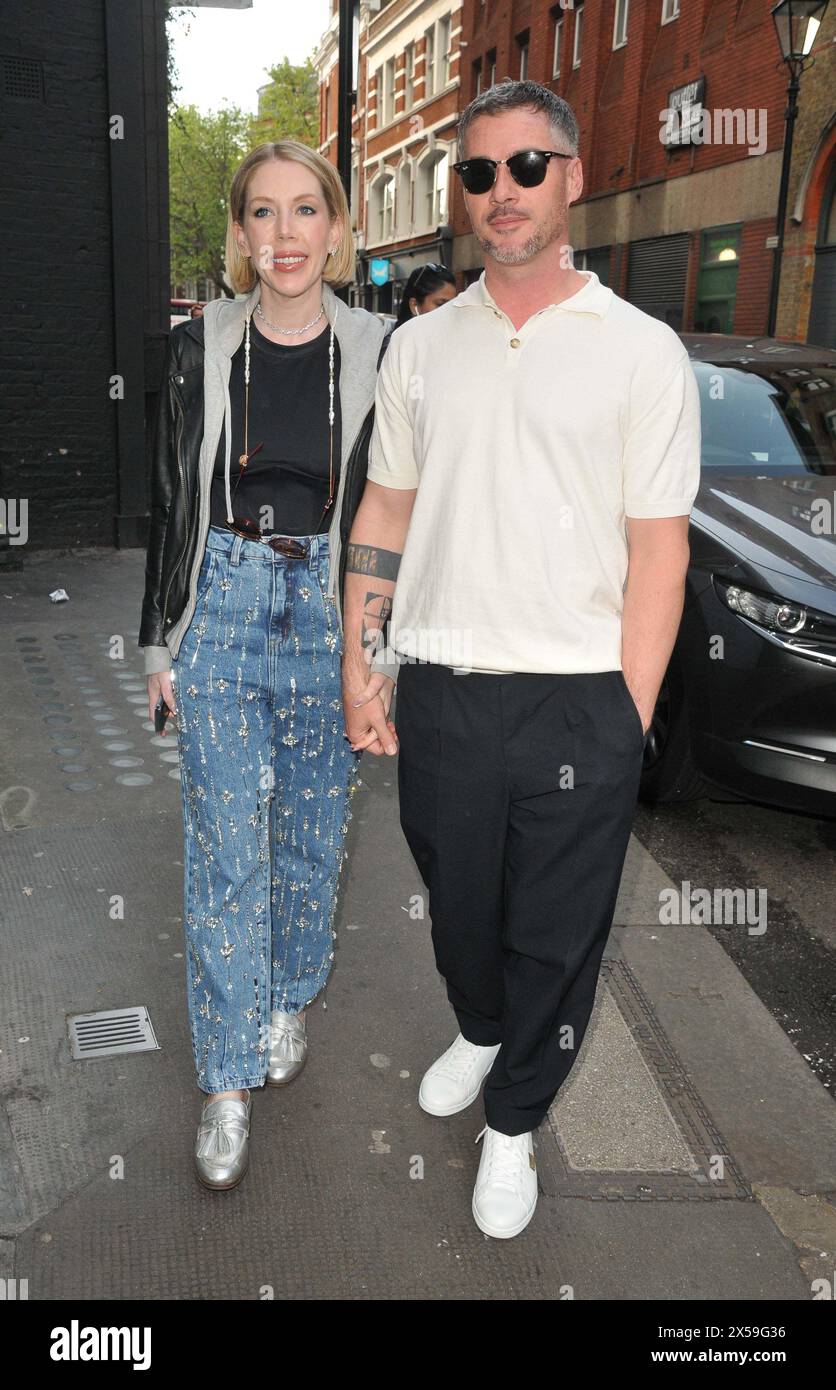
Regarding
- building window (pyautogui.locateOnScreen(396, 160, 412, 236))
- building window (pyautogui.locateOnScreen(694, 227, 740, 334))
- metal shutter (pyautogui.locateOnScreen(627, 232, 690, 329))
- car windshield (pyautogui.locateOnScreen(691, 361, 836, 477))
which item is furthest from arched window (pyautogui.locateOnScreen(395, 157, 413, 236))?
car windshield (pyautogui.locateOnScreen(691, 361, 836, 477))

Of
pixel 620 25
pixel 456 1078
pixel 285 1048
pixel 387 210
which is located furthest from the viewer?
pixel 387 210

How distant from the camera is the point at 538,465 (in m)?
2.23

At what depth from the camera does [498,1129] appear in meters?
2.58

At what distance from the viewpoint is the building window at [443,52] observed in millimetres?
36656

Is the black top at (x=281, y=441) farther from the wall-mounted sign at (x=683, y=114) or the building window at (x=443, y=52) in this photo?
the building window at (x=443, y=52)

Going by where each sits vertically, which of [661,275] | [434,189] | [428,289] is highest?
[434,189]

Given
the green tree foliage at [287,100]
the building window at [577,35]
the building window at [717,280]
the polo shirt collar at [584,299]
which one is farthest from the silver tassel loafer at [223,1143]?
the green tree foliage at [287,100]

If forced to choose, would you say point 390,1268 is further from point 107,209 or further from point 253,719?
point 107,209

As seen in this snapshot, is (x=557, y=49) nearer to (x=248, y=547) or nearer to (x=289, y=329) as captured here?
(x=289, y=329)

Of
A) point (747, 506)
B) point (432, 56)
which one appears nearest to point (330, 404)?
point (747, 506)

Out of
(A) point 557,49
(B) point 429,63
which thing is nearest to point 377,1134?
(A) point 557,49

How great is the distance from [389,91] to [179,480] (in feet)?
150

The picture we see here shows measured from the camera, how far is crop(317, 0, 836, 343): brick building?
1739 centimetres

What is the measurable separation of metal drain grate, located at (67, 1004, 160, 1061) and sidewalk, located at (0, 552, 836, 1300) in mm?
37
